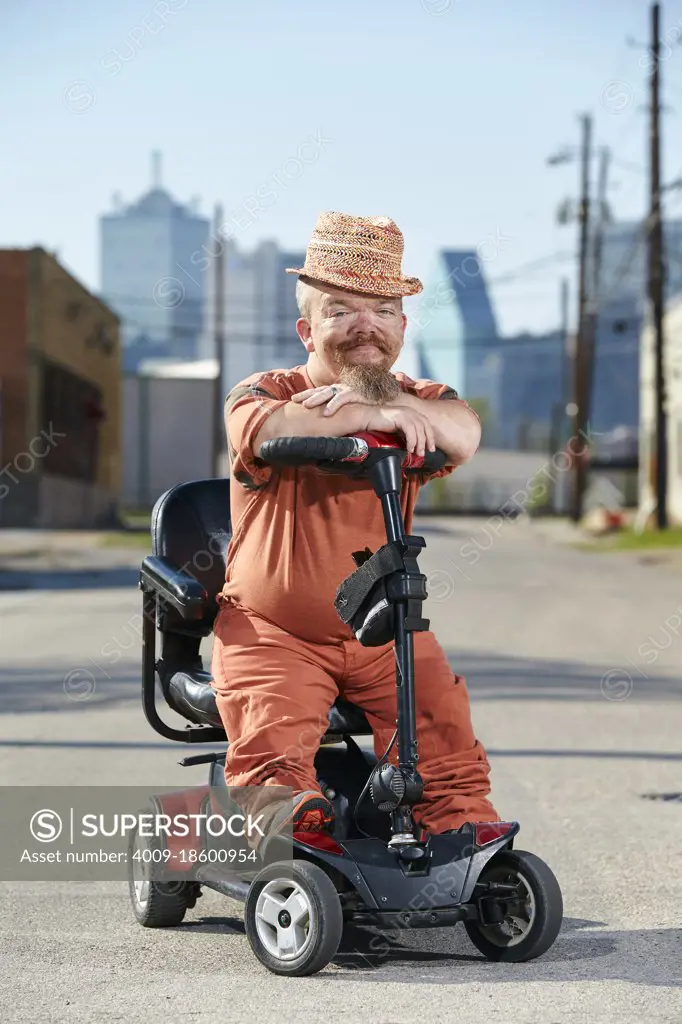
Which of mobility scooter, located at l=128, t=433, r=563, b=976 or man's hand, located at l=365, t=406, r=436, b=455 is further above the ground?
A: man's hand, located at l=365, t=406, r=436, b=455

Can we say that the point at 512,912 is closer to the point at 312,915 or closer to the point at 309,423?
the point at 312,915

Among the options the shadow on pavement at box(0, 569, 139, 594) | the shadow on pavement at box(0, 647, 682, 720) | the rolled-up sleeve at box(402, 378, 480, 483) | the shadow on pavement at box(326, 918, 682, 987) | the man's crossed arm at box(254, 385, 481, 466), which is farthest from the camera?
the shadow on pavement at box(0, 569, 139, 594)

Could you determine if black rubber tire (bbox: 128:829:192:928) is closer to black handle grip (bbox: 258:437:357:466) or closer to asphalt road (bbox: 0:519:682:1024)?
asphalt road (bbox: 0:519:682:1024)

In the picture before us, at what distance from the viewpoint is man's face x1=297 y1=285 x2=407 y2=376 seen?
457cm

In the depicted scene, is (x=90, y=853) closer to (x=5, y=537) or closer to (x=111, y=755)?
(x=111, y=755)

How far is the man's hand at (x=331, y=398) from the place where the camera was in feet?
14.6

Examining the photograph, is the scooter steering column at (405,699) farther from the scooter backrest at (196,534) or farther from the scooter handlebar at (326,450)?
the scooter backrest at (196,534)

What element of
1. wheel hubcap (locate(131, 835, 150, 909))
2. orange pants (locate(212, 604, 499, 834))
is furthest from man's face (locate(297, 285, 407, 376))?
wheel hubcap (locate(131, 835, 150, 909))

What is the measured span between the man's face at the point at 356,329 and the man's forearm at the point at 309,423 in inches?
6.8

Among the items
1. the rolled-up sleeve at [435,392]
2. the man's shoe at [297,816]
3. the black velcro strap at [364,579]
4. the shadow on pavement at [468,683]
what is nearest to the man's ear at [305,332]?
the rolled-up sleeve at [435,392]

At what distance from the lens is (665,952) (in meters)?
4.62

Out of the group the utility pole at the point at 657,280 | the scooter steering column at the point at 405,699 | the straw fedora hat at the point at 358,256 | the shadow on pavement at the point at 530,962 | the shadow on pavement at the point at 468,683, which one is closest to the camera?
the scooter steering column at the point at 405,699

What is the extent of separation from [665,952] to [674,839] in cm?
177

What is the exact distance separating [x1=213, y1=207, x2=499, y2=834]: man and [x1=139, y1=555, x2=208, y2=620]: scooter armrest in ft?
0.67
